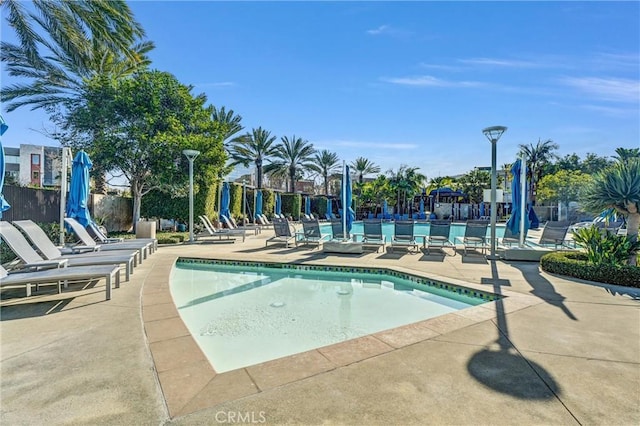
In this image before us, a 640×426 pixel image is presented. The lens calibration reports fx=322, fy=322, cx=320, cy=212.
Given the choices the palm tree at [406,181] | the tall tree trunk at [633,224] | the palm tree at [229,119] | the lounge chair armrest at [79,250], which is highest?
the palm tree at [229,119]

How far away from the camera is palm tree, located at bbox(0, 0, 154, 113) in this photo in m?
9.16

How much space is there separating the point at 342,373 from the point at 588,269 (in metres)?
6.35

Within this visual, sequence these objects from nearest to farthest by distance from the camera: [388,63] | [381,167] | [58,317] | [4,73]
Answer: [58,317]
[388,63]
[4,73]
[381,167]

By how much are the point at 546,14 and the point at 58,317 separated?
11.9 metres

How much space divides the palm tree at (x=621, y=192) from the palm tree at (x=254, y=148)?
850 inches

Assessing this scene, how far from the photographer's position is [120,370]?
278 cm

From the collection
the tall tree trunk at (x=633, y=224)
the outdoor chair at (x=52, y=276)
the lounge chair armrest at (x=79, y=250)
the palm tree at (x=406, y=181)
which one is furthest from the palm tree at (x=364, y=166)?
the outdoor chair at (x=52, y=276)

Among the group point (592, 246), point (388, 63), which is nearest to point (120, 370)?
point (592, 246)

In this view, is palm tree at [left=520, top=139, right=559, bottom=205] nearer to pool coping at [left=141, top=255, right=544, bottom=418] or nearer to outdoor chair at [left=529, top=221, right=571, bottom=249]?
outdoor chair at [left=529, top=221, right=571, bottom=249]

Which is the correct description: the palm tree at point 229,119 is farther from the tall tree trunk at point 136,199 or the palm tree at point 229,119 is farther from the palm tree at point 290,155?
the tall tree trunk at point 136,199

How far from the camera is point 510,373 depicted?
2.75 m

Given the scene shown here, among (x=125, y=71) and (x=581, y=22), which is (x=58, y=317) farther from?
(x=125, y=71)

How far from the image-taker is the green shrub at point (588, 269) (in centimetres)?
598

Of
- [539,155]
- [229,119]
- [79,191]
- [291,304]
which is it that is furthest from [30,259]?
[539,155]
